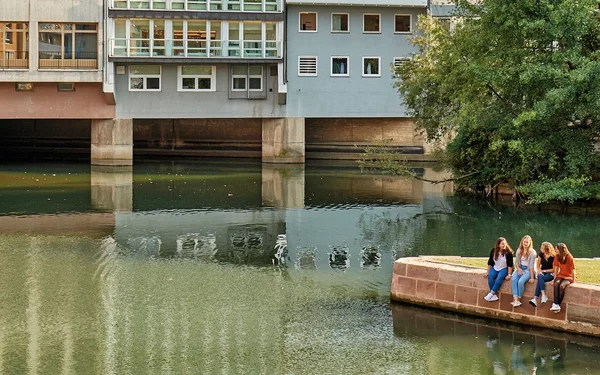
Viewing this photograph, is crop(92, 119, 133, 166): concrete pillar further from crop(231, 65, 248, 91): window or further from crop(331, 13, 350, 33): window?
crop(331, 13, 350, 33): window

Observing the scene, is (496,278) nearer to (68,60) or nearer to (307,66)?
(307,66)

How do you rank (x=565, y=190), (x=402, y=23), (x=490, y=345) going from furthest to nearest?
(x=402, y=23)
(x=565, y=190)
(x=490, y=345)

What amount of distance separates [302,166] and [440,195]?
1563cm

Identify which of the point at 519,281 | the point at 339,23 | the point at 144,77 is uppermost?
the point at 339,23

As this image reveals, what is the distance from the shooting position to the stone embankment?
17.6m

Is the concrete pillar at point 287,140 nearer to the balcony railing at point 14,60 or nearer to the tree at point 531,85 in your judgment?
the balcony railing at point 14,60

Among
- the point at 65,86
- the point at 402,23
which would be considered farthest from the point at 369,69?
the point at 65,86

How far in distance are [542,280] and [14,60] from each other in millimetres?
43206

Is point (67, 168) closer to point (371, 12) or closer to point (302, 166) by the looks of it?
point (302, 166)

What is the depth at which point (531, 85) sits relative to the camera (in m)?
35.3

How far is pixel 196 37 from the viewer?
5741 centimetres

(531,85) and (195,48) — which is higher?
(195,48)

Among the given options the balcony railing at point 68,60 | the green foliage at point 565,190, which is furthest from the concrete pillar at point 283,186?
the balcony railing at point 68,60

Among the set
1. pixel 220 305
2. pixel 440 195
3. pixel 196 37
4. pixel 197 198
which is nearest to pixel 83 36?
pixel 196 37
